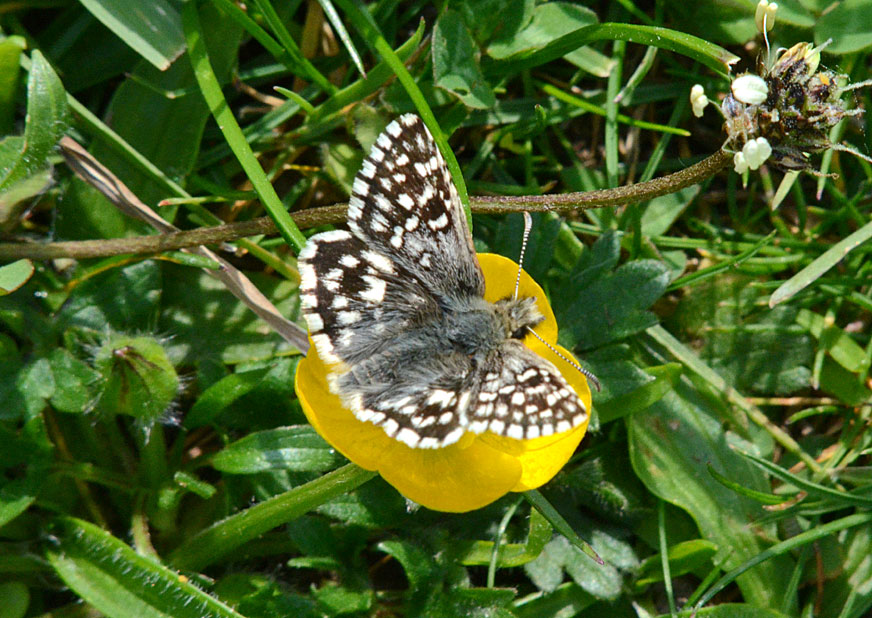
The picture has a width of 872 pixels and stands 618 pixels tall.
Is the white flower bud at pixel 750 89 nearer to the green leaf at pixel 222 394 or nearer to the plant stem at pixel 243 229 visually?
the plant stem at pixel 243 229

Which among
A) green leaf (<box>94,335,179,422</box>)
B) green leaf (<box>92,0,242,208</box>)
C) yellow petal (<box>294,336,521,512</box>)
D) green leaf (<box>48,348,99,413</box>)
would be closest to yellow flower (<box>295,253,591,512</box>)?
→ yellow petal (<box>294,336,521,512</box>)

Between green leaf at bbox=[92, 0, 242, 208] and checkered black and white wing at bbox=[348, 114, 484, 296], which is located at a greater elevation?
green leaf at bbox=[92, 0, 242, 208]

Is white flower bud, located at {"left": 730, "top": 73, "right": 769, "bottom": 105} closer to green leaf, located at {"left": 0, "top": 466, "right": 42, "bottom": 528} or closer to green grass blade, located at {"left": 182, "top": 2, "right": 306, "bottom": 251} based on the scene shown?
green grass blade, located at {"left": 182, "top": 2, "right": 306, "bottom": 251}

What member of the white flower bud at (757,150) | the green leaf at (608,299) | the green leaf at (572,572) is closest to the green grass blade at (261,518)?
the green leaf at (572,572)

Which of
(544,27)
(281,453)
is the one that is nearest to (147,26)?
(544,27)

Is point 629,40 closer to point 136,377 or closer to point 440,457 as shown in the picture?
point 440,457

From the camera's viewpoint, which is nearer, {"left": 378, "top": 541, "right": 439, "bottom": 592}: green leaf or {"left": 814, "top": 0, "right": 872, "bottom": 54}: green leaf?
{"left": 378, "top": 541, "right": 439, "bottom": 592}: green leaf

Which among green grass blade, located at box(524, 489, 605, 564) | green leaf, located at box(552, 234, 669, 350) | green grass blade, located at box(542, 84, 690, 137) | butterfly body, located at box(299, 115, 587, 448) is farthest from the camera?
green grass blade, located at box(542, 84, 690, 137)
